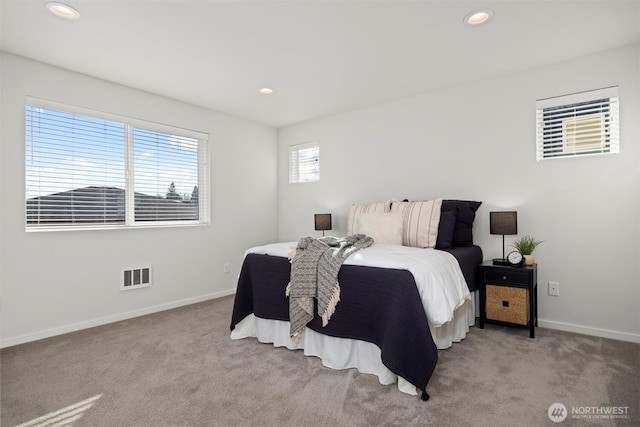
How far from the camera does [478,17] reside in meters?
2.38

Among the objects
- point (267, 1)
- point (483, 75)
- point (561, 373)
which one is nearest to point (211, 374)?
point (561, 373)

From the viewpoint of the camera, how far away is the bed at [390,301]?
197 centimetres

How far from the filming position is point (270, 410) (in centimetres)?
183

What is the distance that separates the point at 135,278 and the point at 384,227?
9.03ft

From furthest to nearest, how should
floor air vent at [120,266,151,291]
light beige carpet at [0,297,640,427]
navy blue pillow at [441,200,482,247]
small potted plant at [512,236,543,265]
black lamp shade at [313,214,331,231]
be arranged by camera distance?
black lamp shade at [313,214,331,231], floor air vent at [120,266,151,291], navy blue pillow at [441,200,482,247], small potted plant at [512,236,543,265], light beige carpet at [0,297,640,427]

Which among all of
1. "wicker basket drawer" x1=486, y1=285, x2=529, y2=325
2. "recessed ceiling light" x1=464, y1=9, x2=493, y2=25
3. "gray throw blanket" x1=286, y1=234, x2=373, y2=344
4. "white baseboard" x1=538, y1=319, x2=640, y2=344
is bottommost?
"white baseboard" x1=538, y1=319, x2=640, y2=344

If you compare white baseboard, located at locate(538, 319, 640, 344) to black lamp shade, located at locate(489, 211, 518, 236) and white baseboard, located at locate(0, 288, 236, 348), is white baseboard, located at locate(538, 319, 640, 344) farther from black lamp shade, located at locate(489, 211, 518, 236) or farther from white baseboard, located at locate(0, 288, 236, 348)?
white baseboard, located at locate(0, 288, 236, 348)

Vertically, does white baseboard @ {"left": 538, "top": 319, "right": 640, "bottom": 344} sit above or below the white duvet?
below

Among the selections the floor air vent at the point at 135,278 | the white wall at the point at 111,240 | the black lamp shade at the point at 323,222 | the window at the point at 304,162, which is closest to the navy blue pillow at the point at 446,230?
the black lamp shade at the point at 323,222

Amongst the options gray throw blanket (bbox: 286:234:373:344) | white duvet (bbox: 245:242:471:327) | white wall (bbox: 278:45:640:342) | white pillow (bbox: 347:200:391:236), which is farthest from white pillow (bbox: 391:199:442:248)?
gray throw blanket (bbox: 286:234:373:344)

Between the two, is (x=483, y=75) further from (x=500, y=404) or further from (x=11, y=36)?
(x=11, y=36)

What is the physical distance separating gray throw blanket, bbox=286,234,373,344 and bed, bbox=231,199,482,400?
6 cm

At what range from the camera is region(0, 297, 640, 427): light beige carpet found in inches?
69.7

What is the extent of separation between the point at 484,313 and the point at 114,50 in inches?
156
